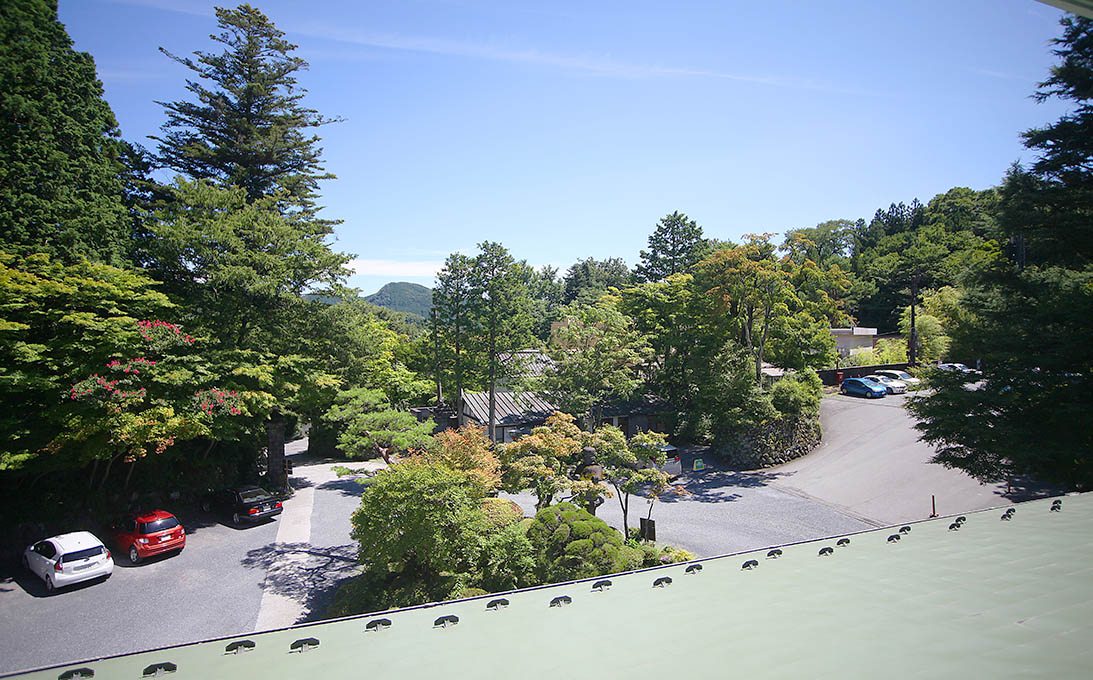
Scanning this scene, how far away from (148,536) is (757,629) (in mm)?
15644

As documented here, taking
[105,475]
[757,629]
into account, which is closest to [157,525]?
[105,475]

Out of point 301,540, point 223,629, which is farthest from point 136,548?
point 223,629

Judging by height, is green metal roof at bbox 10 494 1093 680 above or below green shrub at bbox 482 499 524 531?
above

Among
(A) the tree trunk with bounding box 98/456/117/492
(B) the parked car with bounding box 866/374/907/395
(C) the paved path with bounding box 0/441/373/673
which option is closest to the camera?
(C) the paved path with bounding box 0/441/373/673

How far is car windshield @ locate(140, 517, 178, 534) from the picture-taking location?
44.3 feet

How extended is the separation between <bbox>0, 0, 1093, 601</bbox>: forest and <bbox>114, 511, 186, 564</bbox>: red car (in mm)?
1852

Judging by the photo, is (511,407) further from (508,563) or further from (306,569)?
(508,563)

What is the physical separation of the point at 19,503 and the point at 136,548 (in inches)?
160

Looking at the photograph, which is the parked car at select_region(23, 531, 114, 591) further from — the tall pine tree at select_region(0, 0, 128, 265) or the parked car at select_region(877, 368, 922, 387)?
the parked car at select_region(877, 368, 922, 387)

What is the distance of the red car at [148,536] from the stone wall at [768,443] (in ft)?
65.5

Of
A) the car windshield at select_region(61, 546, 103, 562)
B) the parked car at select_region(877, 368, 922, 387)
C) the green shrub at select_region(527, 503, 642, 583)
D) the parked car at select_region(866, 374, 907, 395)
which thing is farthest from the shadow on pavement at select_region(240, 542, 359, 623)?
the parked car at select_region(877, 368, 922, 387)

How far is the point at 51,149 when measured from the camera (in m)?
14.6

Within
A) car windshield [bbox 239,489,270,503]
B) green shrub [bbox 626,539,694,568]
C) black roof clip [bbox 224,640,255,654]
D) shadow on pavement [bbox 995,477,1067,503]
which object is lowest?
green shrub [bbox 626,539,694,568]

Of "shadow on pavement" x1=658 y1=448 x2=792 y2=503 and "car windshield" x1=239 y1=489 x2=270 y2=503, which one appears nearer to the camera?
"car windshield" x1=239 y1=489 x2=270 y2=503
